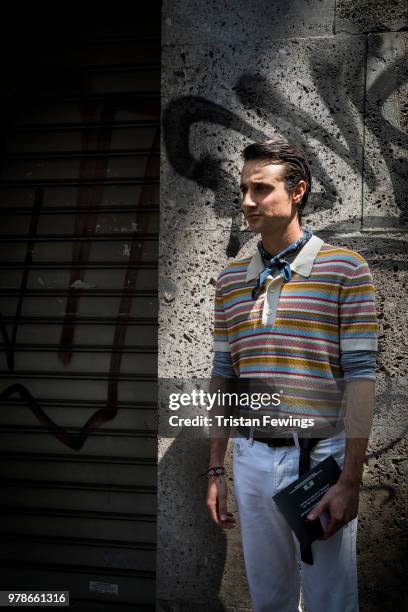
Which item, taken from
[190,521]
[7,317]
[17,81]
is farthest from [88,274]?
[190,521]

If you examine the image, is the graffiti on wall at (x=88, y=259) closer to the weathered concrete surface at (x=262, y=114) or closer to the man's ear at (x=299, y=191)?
the weathered concrete surface at (x=262, y=114)

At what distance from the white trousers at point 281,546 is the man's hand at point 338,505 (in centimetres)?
9

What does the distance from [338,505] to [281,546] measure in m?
0.38

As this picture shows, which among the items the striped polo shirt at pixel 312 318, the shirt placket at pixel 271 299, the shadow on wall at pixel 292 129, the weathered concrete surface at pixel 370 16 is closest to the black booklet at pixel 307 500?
the striped polo shirt at pixel 312 318

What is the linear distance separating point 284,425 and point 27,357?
219 cm

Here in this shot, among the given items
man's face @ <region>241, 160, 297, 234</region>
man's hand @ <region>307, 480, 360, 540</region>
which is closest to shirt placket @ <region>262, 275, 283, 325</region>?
man's face @ <region>241, 160, 297, 234</region>

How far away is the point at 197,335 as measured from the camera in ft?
10.9

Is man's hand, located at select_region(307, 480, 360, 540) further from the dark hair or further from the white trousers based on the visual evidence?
the dark hair

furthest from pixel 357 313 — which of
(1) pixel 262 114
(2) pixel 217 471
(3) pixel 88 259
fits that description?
(3) pixel 88 259

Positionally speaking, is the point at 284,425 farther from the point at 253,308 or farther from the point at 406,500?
the point at 406,500

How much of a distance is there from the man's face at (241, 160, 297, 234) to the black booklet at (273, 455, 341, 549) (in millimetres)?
947

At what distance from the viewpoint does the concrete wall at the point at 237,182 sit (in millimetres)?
3105

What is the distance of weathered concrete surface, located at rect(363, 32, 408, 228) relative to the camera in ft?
10.1

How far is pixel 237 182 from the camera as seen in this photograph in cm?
326
